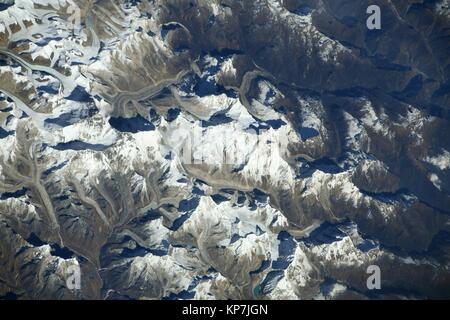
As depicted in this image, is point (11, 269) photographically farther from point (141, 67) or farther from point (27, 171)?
point (141, 67)

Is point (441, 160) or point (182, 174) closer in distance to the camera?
point (182, 174)

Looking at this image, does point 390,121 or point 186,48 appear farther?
point 390,121

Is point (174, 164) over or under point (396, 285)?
over

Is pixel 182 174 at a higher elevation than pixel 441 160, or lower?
higher

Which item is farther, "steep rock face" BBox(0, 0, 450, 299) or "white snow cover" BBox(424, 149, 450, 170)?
"white snow cover" BBox(424, 149, 450, 170)

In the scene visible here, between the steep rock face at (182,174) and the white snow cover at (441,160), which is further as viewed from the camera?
the white snow cover at (441,160)
